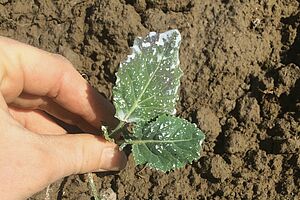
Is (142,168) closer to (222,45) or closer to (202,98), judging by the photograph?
(202,98)

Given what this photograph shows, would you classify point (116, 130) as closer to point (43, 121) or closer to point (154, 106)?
point (154, 106)

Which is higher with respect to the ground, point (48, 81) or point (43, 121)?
point (48, 81)

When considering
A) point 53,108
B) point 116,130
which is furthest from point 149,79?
point 53,108

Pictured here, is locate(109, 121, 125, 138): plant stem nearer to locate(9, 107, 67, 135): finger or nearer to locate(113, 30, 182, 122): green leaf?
locate(113, 30, 182, 122): green leaf

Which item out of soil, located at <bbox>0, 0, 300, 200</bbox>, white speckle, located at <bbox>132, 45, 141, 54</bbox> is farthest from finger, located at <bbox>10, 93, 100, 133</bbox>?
white speckle, located at <bbox>132, 45, 141, 54</bbox>

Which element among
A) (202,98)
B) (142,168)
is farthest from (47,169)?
(202,98)

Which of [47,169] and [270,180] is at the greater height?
[270,180]

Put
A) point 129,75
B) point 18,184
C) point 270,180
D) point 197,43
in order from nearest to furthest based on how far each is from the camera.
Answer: point 18,184 → point 129,75 → point 270,180 → point 197,43

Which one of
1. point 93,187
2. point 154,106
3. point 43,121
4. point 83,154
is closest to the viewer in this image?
point 83,154
